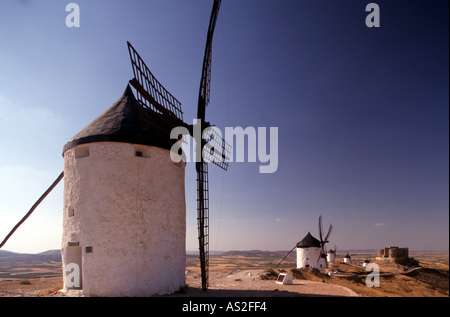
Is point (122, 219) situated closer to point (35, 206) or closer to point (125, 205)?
point (125, 205)

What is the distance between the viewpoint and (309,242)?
1106 inches

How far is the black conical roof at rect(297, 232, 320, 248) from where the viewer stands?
27.8 meters

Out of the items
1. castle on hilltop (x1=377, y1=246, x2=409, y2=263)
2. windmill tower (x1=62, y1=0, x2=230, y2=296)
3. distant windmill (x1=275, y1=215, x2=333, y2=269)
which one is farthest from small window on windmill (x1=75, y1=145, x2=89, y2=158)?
castle on hilltop (x1=377, y1=246, x2=409, y2=263)

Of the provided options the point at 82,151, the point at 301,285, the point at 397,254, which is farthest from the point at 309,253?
the point at 82,151

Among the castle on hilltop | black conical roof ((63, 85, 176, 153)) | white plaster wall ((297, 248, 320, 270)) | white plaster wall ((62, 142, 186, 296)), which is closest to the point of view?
white plaster wall ((62, 142, 186, 296))

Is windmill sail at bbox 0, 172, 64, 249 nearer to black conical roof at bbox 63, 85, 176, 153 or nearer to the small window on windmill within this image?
black conical roof at bbox 63, 85, 176, 153

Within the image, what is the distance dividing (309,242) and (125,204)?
74.1 ft

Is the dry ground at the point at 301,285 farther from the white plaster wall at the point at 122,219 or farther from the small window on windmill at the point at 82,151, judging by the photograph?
the small window on windmill at the point at 82,151

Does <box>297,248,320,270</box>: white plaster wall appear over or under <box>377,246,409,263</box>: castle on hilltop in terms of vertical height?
over

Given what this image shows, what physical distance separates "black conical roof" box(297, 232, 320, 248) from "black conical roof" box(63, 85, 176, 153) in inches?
826

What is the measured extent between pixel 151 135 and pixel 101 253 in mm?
4558

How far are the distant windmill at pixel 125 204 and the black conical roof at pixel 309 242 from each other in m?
19.4

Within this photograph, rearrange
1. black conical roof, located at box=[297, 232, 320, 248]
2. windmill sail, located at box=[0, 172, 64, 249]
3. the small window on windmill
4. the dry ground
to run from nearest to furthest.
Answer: the small window on windmill < the dry ground < windmill sail, located at box=[0, 172, 64, 249] < black conical roof, located at box=[297, 232, 320, 248]
